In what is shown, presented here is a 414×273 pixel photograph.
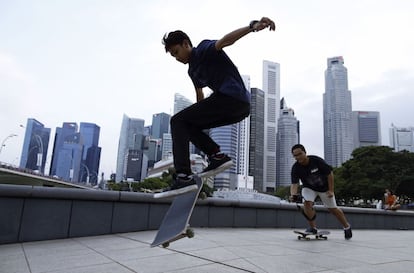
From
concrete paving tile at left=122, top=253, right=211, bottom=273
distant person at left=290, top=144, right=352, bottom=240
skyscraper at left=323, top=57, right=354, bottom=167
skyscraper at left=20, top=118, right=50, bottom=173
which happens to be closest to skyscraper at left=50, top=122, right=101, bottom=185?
skyscraper at left=20, top=118, right=50, bottom=173

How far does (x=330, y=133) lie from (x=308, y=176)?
526 feet

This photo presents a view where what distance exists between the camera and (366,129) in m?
148

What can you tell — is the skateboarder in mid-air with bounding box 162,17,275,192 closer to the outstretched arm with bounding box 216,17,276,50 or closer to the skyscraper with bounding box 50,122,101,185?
the outstretched arm with bounding box 216,17,276,50

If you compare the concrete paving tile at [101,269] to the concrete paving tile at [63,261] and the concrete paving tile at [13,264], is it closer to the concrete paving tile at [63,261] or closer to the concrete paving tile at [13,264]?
the concrete paving tile at [63,261]

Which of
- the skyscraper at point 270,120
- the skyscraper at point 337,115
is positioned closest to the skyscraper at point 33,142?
the skyscraper at point 270,120

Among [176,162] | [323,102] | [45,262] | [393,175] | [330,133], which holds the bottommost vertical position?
[45,262]

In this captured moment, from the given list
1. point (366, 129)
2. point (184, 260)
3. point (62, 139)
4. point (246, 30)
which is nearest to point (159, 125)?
point (62, 139)

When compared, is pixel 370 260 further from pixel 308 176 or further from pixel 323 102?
pixel 323 102

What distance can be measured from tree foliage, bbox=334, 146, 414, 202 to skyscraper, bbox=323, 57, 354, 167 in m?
95.4

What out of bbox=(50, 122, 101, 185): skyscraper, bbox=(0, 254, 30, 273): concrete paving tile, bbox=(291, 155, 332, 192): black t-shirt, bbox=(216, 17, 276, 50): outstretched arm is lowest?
bbox=(0, 254, 30, 273): concrete paving tile

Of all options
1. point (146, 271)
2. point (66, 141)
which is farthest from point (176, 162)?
point (66, 141)

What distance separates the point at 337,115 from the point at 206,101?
173 meters

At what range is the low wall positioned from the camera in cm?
611

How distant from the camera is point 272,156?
15250 cm
